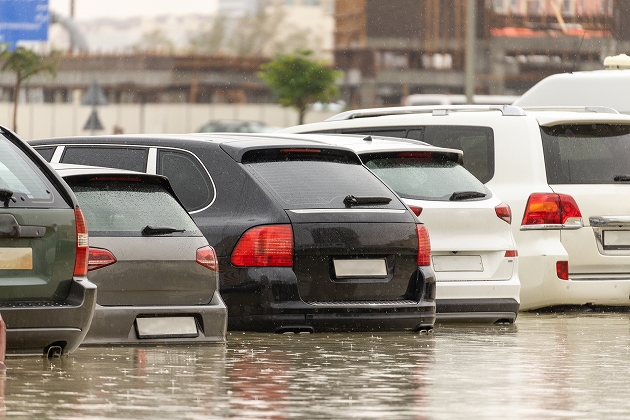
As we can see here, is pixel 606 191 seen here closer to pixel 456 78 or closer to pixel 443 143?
pixel 443 143

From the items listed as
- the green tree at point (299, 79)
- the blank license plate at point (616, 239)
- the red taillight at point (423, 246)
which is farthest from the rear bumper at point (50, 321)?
the green tree at point (299, 79)

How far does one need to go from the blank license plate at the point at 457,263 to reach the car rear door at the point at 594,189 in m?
1.54

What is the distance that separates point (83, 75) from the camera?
7550 centimetres

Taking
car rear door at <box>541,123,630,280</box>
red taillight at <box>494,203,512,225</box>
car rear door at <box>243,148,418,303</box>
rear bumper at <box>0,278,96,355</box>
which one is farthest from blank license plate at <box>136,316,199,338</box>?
car rear door at <box>541,123,630,280</box>

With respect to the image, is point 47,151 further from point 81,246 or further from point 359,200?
point 81,246

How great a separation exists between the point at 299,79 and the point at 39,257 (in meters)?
55.2

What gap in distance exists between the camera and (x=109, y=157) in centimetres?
1178

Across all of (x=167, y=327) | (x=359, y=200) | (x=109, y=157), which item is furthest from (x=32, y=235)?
(x=109, y=157)

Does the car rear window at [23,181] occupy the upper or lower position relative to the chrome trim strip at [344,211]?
upper

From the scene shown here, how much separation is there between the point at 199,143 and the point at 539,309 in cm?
493

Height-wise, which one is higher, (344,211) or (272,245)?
(344,211)

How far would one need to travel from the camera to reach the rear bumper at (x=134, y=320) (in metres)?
9.61

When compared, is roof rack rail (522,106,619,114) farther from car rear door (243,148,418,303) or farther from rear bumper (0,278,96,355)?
rear bumper (0,278,96,355)

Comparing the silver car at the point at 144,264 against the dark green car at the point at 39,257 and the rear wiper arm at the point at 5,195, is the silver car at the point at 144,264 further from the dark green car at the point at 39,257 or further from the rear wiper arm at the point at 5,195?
the rear wiper arm at the point at 5,195
